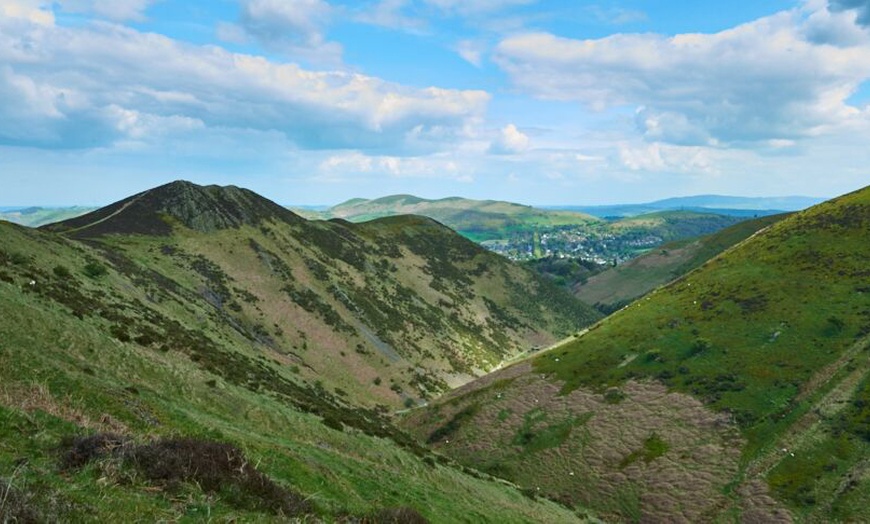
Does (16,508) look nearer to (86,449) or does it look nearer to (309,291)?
(86,449)

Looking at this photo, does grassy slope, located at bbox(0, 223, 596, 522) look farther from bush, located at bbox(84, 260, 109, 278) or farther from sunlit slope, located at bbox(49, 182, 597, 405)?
sunlit slope, located at bbox(49, 182, 597, 405)

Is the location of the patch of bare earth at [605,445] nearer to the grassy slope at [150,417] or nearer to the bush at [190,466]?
the grassy slope at [150,417]

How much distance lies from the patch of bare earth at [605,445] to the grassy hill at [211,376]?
12.4m

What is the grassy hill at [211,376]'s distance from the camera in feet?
52.7

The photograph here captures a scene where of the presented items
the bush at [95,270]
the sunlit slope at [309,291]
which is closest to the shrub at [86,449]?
the bush at [95,270]

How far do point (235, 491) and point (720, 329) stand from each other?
9041 centimetres

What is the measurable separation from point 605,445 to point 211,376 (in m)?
51.3

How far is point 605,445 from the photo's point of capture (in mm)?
72062

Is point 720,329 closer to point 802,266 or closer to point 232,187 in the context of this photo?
point 802,266

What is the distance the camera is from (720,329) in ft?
294

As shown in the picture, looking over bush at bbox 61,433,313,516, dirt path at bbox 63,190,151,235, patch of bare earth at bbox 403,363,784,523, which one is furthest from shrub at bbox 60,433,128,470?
dirt path at bbox 63,190,151,235

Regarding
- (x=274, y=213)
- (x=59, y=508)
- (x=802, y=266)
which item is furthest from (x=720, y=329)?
(x=274, y=213)

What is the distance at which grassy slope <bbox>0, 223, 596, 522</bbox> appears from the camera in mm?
14625

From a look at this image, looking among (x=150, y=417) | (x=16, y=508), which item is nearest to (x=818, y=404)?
(x=150, y=417)
